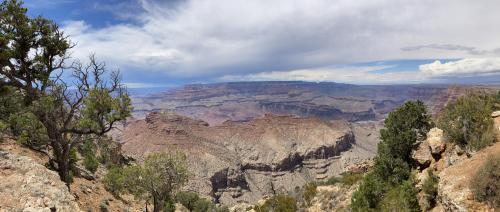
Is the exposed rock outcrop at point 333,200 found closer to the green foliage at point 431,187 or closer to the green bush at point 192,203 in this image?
the green foliage at point 431,187

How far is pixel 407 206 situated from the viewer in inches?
979

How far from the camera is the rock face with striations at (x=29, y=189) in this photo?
1294 centimetres

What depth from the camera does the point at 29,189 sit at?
1395cm

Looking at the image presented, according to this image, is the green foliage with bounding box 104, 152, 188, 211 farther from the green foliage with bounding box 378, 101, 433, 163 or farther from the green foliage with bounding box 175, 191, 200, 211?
the green foliage with bounding box 175, 191, 200, 211

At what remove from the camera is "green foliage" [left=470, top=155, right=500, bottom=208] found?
59.7ft

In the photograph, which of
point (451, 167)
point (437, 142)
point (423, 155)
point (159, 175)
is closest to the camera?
point (451, 167)

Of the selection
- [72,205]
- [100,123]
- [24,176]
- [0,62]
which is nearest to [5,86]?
[0,62]

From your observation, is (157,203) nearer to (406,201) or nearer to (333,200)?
(406,201)

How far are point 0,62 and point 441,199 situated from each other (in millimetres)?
25410

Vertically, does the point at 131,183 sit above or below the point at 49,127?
below

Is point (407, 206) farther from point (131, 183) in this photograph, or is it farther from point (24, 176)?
point (24, 176)

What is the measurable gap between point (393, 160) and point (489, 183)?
15312 mm

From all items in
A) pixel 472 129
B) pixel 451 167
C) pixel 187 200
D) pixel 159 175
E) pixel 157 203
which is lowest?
pixel 187 200

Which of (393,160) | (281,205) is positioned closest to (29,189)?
(393,160)
